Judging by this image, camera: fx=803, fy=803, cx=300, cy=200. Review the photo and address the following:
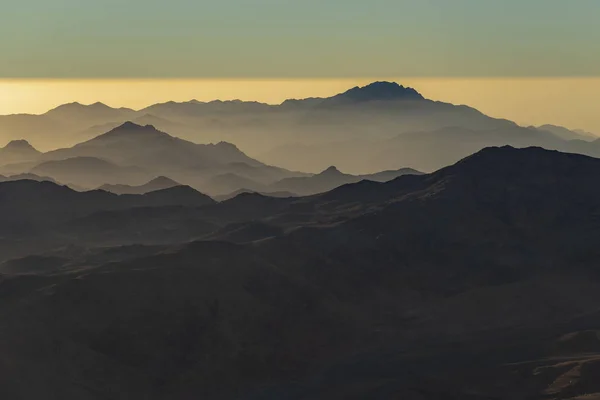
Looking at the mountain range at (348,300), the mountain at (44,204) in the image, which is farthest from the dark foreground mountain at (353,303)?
the mountain at (44,204)

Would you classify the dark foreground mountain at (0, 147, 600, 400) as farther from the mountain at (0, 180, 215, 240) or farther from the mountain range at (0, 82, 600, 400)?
the mountain at (0, 180, 215, 240)

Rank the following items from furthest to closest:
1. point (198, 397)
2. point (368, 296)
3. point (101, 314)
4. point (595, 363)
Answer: point (368, 296) → point (101, 314) → point (198, 397) → point (595, 363)

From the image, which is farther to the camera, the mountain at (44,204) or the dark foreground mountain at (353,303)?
the mountain at (44,204)

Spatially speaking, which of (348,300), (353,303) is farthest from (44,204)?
(353,303)

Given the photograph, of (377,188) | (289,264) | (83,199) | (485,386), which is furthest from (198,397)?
(83,199)

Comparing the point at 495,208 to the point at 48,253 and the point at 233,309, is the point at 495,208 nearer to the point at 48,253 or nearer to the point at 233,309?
the point at 233,309

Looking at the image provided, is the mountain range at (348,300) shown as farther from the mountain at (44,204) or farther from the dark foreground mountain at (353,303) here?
the mountain at (44,204)

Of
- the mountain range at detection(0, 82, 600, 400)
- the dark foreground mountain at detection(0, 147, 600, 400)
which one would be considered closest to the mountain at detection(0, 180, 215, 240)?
the mountain range at detection(0, 82, 600, 400)

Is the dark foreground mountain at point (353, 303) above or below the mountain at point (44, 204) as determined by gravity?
below
